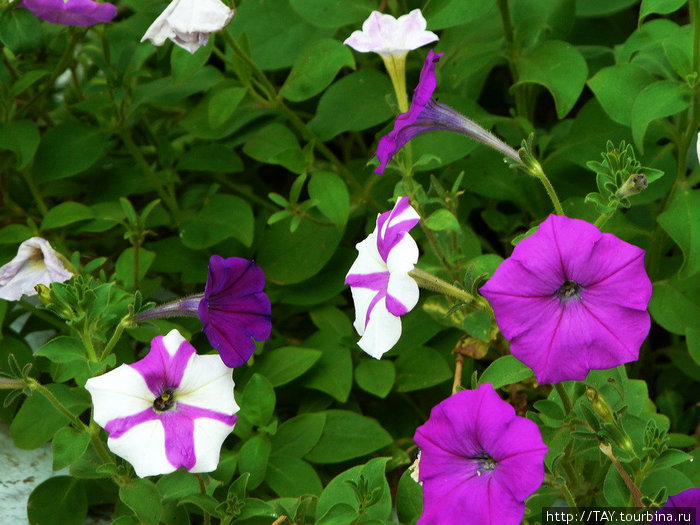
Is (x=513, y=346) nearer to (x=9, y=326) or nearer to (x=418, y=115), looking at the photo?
(x=418, y=115)

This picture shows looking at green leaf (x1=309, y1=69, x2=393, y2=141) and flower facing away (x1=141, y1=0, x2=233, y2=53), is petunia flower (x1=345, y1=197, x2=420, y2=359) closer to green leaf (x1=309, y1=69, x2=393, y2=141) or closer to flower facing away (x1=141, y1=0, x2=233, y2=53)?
flower facing away (x1=141, y1=0, x2=233, y2=53)

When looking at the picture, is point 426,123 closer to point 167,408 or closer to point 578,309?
point 578,309

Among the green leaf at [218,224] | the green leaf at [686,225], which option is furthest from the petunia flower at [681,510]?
the green leaf at [218,224]

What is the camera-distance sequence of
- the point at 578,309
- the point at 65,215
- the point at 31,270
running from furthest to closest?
the point at 65,215 → the point at 31,270 → the point at 578,309

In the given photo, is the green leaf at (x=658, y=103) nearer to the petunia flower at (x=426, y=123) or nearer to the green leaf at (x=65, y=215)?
the petunia flower at (x=426, y=123)

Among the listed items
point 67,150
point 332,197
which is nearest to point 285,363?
point 332,197

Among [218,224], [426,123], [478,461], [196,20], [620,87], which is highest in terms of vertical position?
[196,20]
